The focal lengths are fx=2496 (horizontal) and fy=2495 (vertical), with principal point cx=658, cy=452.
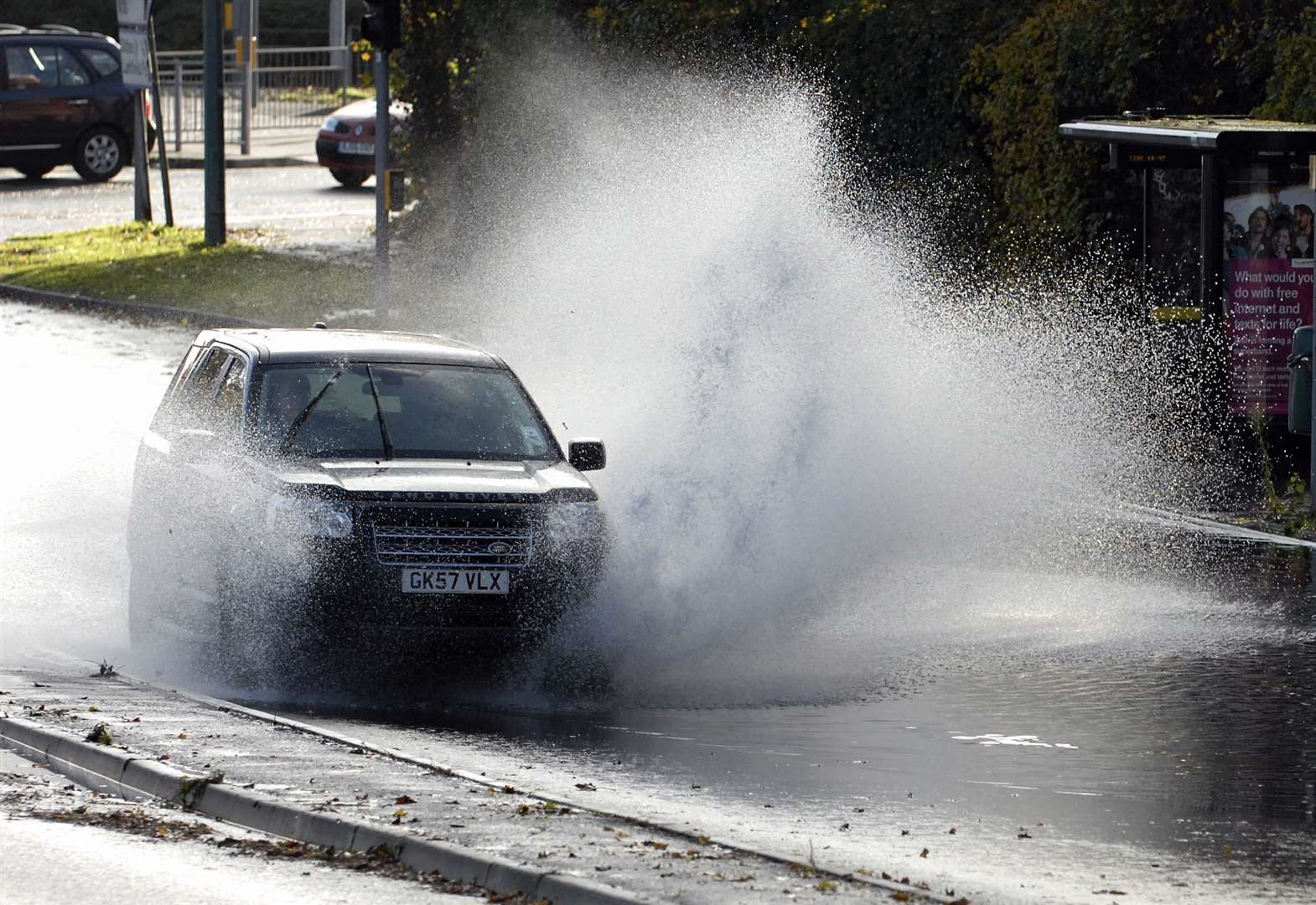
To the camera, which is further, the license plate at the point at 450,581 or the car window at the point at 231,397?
the car window at the point at 231,397

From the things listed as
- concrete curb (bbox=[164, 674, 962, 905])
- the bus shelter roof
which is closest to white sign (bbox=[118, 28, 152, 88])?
the bus shelter roof

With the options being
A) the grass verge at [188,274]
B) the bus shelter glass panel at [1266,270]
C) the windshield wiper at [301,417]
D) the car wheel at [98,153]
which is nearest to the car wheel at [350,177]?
the car wheel at [98,153]

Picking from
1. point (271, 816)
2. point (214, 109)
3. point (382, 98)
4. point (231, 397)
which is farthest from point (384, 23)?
point (271, 816)

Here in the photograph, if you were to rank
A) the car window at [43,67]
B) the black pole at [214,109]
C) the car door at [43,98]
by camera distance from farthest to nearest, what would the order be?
the car window at [43,67] → the car door at [43,98] → the black pole at [214,109]

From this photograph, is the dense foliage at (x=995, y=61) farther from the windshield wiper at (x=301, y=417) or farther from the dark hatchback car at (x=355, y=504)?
the windshield wiper at (x=301, y=417)

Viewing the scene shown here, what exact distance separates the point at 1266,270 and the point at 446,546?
8702 millimetres

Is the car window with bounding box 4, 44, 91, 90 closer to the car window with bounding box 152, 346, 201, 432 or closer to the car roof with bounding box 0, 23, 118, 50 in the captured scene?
the car roof with bounding box 0, 23, 118, 50

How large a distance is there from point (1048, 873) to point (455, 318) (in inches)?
701

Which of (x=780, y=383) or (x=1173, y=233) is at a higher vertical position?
(x=1173, y=233)

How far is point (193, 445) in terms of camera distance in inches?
445

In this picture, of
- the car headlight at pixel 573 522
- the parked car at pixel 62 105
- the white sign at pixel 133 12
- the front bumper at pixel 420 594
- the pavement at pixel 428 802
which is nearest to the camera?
the pavement at pixel 428 802

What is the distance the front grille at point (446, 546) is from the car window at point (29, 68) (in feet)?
100

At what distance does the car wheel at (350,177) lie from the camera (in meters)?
39.7

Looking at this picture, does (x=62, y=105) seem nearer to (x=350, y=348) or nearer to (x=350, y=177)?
(x=350, y=177)
